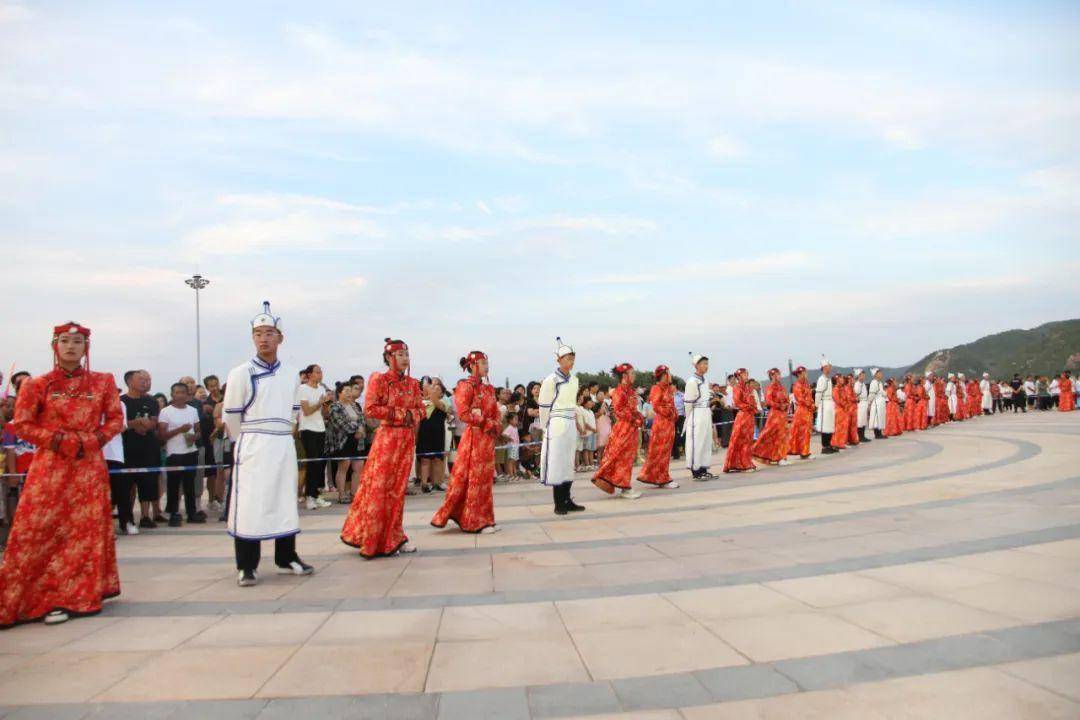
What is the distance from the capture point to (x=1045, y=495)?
27.3 ft

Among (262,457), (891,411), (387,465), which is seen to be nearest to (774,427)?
(891,411)

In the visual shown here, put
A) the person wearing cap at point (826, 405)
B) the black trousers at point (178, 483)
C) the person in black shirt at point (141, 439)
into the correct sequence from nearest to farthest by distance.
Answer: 1. the person in black shirt at point (141, 439)
2. the black trousers at point (178, 483)
3. the person wearing cap at point (826, 405)

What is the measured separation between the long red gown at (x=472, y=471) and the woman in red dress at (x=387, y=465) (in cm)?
84

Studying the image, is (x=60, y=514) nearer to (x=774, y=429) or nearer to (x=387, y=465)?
(x=387, y=465)

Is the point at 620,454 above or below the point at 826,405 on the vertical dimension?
below

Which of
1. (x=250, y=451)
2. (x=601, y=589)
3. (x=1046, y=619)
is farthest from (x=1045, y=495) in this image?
(x=250, y=451)

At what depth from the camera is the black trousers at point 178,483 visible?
30.5 ft

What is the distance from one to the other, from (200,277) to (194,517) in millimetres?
19864

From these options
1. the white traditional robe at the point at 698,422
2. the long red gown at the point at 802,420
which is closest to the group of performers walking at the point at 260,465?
the white traditional robe at the point at 698,422

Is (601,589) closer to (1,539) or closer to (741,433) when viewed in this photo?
(1,539)

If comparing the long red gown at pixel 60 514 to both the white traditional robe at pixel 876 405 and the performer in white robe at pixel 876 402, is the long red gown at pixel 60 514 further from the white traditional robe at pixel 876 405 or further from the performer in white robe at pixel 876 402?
the white traditional robe at pixel 876 405

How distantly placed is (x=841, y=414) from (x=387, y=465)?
44.7 feet

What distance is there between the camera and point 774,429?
14641 mm

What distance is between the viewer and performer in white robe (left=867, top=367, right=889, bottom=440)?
19.9m
